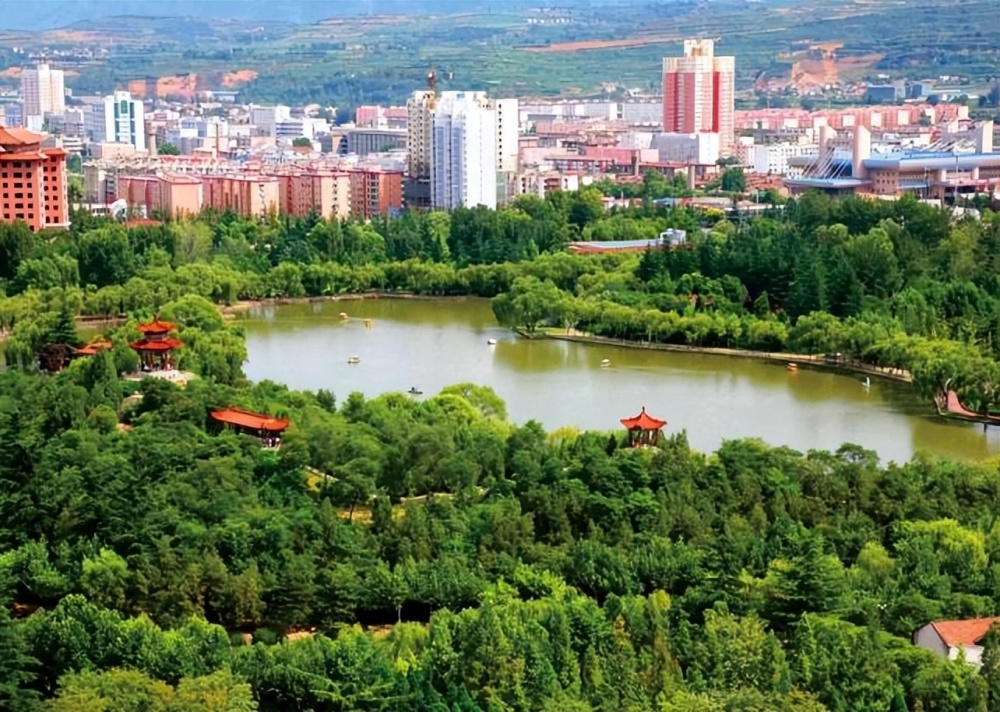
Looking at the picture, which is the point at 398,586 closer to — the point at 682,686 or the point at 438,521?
the point at 438,521

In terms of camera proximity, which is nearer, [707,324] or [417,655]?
[417,655]

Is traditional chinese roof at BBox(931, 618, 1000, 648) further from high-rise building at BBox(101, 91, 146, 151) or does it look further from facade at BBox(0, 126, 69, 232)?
high-rise building at BBox(101, 91, 146, 151)

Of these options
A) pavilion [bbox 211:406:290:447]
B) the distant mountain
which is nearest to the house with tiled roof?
pavilion [bbox 211:406:290:447]

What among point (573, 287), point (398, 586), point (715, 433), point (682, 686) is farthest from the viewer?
point (573, 287)

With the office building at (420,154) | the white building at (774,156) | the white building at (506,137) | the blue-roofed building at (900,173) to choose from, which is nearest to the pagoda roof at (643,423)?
the office building at (420,154)

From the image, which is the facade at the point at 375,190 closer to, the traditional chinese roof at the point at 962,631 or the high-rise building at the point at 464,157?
the high-rise building at the point at 464,157

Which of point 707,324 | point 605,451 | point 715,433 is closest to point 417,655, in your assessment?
point 605,451

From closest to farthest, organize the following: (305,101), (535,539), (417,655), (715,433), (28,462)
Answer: (417,655) < (535,539) < (28,462) < (715,433) < (305,101)
